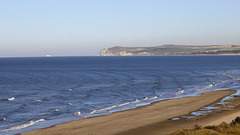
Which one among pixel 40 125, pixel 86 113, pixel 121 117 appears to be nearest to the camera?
pixel 40 125

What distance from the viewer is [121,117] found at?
3088 centimetres

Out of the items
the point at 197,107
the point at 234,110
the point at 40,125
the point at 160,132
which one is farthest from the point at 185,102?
the point at 40,125

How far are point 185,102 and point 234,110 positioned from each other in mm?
8401

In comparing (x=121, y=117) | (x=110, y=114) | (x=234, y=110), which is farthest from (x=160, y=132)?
(x=234, y=110)

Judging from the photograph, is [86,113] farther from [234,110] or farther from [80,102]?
[234,110]

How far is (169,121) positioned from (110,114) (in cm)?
690

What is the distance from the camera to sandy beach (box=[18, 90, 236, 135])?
81.6 feet

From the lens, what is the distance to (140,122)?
28.4 m

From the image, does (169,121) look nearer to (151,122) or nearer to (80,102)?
(151,122)

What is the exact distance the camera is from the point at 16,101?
41.8 m

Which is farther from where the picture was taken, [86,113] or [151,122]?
[86,113]

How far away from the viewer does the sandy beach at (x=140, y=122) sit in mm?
24875

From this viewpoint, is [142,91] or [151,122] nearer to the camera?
[151,122]

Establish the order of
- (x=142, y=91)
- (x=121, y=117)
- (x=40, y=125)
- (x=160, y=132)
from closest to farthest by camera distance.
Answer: (x=160, y=132) < (x=40, y=125) < (x=121, y=117) < (x=142, y=91)
